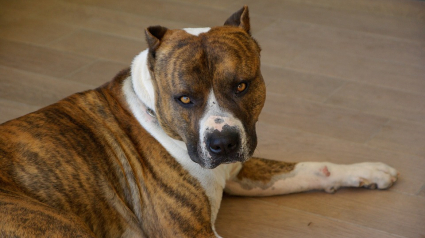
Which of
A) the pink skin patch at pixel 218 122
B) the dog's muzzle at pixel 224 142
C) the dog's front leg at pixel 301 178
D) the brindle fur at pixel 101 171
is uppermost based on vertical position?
the pink skin patch at pixel 218 122

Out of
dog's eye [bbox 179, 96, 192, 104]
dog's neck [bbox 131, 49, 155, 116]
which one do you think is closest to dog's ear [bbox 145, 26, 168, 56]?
dog's neck [bbox 131, 49, 155, 116]

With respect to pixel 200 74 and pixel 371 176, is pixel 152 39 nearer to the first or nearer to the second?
pixel 200 74

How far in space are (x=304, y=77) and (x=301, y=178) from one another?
1.25m

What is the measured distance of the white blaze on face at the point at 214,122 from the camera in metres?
1.91

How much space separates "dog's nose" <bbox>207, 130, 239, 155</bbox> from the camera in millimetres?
1901

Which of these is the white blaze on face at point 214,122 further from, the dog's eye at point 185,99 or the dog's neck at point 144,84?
the dog's neck at point 144,84

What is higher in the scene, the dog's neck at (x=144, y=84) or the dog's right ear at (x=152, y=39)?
the dog's right ear at (x=152, y=39)

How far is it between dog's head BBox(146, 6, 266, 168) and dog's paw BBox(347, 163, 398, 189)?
711 mm

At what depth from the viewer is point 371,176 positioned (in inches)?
99.7

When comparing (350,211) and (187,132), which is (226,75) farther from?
(350,211)

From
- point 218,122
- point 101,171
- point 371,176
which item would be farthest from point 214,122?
point 371,176

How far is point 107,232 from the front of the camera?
6.74 feet

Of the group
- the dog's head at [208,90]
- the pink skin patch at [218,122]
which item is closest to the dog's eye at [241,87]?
the dog's head at [208,90]

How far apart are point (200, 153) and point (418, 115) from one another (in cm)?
172
